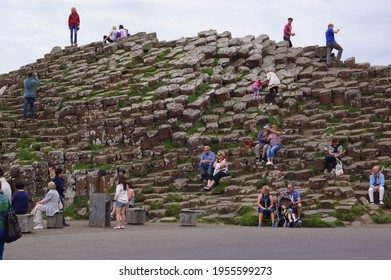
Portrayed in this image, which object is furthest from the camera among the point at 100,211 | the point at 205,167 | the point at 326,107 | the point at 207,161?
the point at 326,107

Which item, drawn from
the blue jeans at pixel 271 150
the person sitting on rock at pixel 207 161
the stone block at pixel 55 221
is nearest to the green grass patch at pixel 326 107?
the blue jeans at pixel 271 150

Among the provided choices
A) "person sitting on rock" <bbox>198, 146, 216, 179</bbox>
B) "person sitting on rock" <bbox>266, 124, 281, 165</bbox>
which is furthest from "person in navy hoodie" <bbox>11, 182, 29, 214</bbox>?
"person sitting on rock" <bbox>266, 124, 281, 165</bbox>

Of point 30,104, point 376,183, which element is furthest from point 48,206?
point 30,104

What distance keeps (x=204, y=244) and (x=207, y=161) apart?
12805 mm

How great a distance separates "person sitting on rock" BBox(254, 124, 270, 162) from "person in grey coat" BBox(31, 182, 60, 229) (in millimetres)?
10203

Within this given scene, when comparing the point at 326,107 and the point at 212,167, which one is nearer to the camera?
the point at 212,167

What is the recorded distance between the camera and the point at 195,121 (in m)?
41.8

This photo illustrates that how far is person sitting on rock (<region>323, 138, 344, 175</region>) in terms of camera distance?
35.0 meters

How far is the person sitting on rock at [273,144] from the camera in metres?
36.2

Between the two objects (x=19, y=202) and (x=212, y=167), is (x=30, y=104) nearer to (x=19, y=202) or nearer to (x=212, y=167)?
(x=212, y=167)

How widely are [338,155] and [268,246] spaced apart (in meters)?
13.2

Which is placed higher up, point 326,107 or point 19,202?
point 326,107

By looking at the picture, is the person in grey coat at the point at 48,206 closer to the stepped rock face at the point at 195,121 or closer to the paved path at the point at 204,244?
the paved path at the point at 204,244

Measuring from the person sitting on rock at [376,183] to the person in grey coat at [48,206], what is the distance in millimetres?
12085
